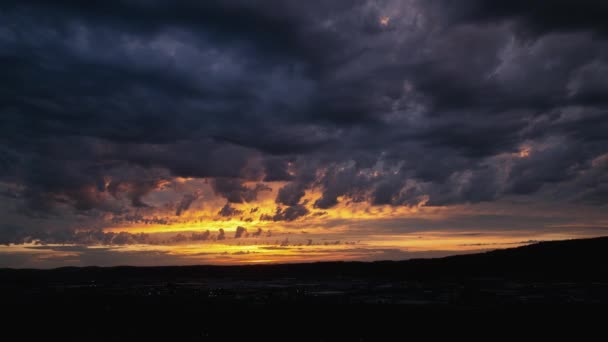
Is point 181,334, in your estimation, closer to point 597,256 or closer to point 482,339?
point 482,339

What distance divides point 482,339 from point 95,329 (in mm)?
21922

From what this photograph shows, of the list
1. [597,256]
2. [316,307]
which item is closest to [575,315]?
[316,307]

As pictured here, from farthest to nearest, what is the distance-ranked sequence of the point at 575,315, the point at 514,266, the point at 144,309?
the point at 514,266 → the point at 144,309 → the point at 575,315

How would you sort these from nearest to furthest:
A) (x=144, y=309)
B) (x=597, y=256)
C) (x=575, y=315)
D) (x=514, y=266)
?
(x=575, y=315)
(x=144, y=309)
(x=597, y=256)
(x=514, y=266)

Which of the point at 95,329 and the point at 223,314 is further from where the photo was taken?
the point at 223,314

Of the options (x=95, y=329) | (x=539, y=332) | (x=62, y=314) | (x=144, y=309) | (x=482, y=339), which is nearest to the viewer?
(x=482, y=339)

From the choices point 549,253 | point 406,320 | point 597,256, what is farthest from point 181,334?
point 549,253

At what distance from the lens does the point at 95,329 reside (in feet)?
86.2

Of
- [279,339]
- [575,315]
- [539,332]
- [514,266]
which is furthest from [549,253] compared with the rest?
[279,339]

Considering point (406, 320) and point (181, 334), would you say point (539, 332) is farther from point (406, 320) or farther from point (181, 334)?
point (181, 334)

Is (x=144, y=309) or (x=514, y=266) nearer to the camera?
(x=144, y=309)

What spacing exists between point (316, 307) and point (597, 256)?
292ft

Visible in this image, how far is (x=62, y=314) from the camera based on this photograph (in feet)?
110

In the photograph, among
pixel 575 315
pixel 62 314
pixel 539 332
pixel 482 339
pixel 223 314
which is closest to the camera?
pixel 482 339
